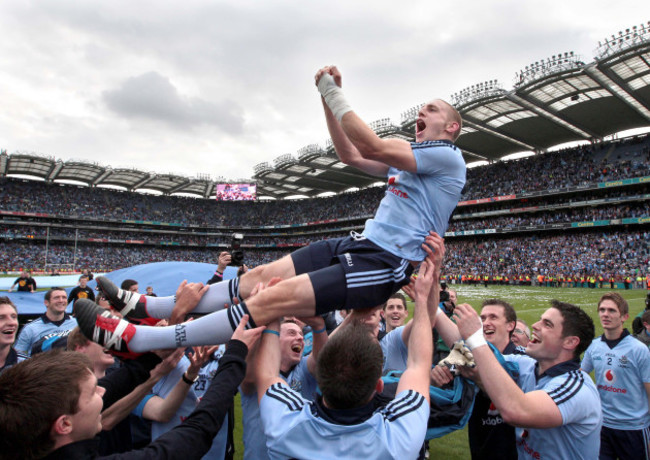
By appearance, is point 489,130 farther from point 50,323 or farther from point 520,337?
point 50,323

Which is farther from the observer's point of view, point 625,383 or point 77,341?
point 625,383

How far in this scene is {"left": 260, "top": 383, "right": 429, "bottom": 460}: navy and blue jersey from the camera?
186 centimetres

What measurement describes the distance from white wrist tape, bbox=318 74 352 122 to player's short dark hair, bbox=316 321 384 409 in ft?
5.42

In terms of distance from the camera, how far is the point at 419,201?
3.04 meters

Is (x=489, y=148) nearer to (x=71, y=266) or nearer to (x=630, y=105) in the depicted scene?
(x=630, y=105)

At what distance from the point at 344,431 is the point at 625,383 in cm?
443

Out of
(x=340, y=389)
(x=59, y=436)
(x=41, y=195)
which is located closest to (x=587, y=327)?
(x=340, y=389)

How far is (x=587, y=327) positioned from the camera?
9.95 feet

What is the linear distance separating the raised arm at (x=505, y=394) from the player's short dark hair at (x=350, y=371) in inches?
32.9

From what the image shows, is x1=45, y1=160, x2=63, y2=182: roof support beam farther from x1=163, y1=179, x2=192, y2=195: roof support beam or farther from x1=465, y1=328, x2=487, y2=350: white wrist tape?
x1=465, y1=328, x2=487, y2=350: white wrist tape

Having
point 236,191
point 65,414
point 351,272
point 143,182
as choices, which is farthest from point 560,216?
point 143,182

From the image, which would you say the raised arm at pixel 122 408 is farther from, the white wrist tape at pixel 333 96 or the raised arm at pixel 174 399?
the white wrist tape at pixel 333 96

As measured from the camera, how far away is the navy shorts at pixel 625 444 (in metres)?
4.48

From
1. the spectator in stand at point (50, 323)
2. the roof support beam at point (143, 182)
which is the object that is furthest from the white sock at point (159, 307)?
the roof support beam at point (143, 182)
